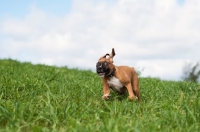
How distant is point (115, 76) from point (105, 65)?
0.38m

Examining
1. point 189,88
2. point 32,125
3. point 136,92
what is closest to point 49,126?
point 32,125

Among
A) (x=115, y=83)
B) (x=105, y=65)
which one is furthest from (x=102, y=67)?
(x=115, y=83)

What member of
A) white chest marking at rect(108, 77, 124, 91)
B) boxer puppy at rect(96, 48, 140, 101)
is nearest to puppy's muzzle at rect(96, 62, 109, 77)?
boxer puppy at rect(96, 48, 140, 101)

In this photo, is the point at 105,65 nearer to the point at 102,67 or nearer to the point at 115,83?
the point at 102,67

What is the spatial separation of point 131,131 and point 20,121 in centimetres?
144

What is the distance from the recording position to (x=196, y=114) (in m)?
5.25

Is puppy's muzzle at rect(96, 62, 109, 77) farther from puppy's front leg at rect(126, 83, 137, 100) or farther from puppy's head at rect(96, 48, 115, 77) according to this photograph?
puppy's front leg at rect(126, 83, 137, 100)

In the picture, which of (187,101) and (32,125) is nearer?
(32,125)

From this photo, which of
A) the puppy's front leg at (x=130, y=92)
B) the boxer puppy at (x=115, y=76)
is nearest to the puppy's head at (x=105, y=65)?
the boxer puppy at (x=115, y=76)

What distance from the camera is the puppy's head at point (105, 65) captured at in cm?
698

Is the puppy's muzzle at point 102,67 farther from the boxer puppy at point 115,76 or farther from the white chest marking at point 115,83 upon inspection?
the white chest marking at point 115,83

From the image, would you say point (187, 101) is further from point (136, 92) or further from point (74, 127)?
point (74, 127)

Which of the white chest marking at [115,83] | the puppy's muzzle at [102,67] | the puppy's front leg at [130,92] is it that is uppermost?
the puppy's muzzle at [102,67]

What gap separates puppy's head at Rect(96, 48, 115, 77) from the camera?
6984 millimetres
